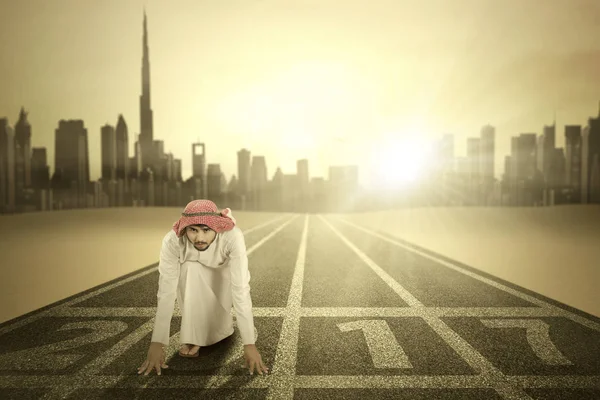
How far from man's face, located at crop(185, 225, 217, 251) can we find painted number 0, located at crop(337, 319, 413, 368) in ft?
7.65

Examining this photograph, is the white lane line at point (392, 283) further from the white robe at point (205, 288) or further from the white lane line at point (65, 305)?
the white lane line at point (65, 305)

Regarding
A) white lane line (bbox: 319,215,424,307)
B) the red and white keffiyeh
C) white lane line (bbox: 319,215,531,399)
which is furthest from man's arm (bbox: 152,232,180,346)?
white lane line (bbox: 319,215,424,307)

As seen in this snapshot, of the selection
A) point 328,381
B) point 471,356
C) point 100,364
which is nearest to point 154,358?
point 100,364

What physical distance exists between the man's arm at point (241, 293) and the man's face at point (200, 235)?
0.29 m

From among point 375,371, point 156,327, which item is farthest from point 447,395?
point 156,327

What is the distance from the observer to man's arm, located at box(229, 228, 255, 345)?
14.4 feet

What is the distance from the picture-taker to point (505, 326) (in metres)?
6.12

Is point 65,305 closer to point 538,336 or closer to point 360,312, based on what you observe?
point 360,312

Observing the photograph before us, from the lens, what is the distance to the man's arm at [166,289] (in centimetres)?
443

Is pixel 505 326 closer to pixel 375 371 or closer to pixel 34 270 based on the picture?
pixel 375 371

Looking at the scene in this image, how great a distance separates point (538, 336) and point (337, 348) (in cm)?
278

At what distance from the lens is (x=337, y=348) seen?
528 centimetres

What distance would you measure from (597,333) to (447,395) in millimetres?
3185

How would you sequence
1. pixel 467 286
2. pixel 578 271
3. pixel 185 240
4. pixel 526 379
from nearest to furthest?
pixel 526 379 → pixel 185 240 → pixel 467 286 → pixel 578 271
